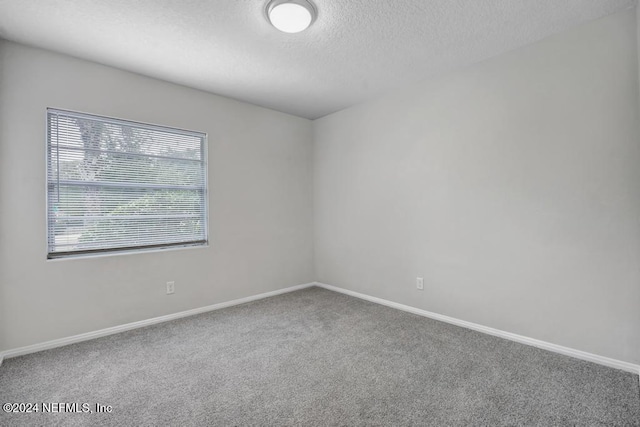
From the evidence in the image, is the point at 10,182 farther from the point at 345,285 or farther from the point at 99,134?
the point at 345,285

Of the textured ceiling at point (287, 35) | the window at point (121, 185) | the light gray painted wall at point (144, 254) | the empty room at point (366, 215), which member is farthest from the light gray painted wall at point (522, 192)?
the window at point (121, 185)

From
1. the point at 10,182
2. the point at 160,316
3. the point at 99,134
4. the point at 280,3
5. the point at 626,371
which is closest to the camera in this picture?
the point at 280,3

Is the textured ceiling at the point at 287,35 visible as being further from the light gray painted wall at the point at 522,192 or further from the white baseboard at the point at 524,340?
the white baseboard at the point at 524,340

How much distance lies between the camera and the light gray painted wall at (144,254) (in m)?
2.41

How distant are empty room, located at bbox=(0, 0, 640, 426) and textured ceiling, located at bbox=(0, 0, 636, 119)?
0.07 ft

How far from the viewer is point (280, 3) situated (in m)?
1.94

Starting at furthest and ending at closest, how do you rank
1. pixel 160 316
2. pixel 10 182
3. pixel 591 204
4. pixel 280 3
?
pixel 160 316
pixel 10 182
pixel 591 204
pixel 280 3

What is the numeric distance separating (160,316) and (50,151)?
71.2 inches

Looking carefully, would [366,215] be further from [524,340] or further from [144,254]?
[144,254]

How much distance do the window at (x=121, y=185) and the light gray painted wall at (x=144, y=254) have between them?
9 cm

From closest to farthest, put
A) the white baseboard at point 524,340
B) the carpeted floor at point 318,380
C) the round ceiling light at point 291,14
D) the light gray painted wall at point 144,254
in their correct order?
the carpeted floor at point 318,380, the round ceiling light at point 291,14, the white baseboard at point 524,340, the light gray painted wall at point 144,254

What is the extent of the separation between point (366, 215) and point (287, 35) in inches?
87.0

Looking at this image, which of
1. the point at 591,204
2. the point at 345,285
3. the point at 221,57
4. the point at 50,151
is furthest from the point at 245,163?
the point at 591,204

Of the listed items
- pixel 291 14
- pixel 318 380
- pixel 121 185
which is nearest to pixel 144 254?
pixel 121 185
